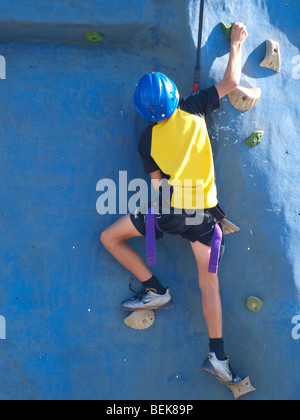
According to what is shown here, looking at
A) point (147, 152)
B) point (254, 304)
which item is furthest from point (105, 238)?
point (254, 304)

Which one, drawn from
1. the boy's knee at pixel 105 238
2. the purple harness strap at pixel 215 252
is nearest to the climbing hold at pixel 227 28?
the purple harness strap at pixel 215 252

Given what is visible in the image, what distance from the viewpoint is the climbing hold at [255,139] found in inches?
135

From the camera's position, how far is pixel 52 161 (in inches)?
138

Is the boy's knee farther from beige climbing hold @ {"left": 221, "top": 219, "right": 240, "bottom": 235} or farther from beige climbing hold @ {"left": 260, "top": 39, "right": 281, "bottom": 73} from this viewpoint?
beige climbing hold @ {"left": 260, "top": 39, "right": 281, "bottom": 73}

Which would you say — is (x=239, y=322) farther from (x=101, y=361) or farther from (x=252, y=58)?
(x=252, y=58)

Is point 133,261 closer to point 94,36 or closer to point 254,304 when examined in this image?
point 254,304

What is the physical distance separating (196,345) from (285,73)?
171 centimetres

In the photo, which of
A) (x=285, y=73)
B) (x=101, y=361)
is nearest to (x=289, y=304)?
(x=101, y=361)

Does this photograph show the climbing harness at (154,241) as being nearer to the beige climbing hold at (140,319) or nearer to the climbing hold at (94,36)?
the beige climbing hold at (140,319)

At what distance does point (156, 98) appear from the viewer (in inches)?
119

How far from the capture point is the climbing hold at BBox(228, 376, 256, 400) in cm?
339

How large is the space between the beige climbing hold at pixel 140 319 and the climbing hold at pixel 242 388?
595 mm

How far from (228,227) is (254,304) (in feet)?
1.54

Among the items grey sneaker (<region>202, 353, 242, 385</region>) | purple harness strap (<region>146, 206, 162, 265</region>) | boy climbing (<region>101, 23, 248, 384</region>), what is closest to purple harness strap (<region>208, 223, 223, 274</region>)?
boy climbing (<region>101, 23, 248, 384</region>)
